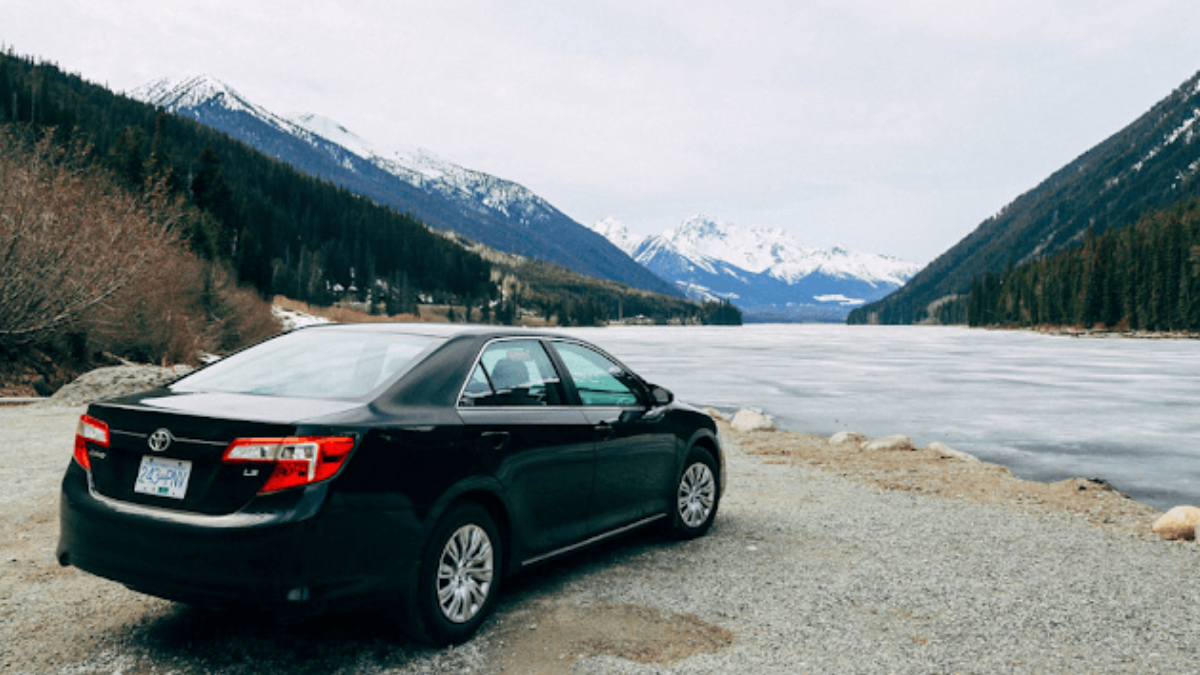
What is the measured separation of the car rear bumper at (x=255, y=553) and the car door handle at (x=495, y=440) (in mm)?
683

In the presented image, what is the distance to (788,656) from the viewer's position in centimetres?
444

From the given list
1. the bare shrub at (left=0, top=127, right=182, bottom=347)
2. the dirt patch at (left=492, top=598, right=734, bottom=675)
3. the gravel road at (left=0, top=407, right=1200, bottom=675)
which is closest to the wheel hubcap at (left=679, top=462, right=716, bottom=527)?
the gravel road at (left=0, top=407, right=1200, bottom=675)

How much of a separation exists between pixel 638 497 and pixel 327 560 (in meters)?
2.83

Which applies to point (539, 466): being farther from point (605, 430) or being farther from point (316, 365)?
point (316, 365)

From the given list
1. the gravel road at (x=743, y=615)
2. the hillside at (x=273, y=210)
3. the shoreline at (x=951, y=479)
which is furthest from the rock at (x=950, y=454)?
the hillside at (x=273, y=210)

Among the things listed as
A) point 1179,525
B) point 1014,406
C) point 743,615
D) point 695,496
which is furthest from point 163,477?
point 1014,406

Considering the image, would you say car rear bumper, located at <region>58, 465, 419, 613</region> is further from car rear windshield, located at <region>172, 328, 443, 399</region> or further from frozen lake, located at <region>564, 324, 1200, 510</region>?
frozen lake, located at <region>564, 324, 1200, 510</region>

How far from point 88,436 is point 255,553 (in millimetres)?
1311

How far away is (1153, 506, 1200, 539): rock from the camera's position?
298 inches

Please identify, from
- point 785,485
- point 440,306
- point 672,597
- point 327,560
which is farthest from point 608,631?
point 440,306

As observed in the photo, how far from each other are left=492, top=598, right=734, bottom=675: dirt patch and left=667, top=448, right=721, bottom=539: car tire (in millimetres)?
1624

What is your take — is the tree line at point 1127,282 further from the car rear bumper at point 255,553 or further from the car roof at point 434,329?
the car rear bumper at point 255,553

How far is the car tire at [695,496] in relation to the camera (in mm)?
6742

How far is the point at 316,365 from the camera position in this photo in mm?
4727
